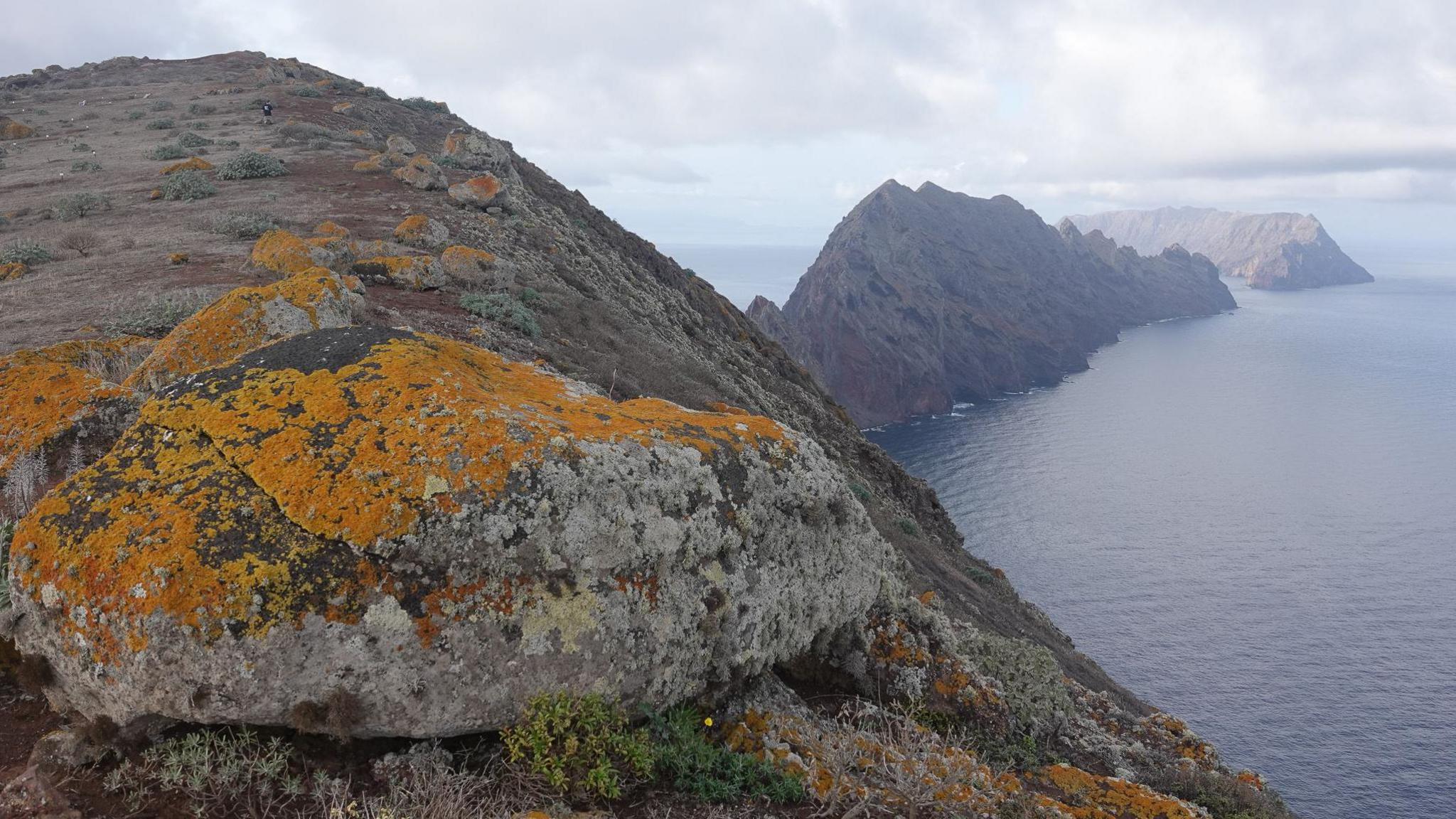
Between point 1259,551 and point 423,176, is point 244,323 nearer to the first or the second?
point 423,176

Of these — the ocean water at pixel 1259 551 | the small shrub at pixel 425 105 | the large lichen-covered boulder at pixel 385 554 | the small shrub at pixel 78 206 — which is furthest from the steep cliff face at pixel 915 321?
the large lichen-covered boulder at pixel 385 554

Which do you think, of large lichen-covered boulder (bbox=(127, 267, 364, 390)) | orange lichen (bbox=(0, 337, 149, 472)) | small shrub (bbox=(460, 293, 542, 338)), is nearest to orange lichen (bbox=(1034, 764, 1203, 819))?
large lichen-covered boulder (bbox=(127, 267, 364, 390))

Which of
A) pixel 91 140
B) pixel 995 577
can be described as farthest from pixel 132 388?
pixel 91 140

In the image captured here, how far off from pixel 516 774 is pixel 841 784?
2.86m

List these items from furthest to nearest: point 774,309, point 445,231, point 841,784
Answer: point 774,309, point 445,231, point 841,784

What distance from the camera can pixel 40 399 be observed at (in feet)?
27.1

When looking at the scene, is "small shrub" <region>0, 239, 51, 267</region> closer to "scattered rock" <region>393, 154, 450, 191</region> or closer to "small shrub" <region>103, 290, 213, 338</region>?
"small shrub" <region>103, 290, 213, 338</region>

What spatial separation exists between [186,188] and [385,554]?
109ft

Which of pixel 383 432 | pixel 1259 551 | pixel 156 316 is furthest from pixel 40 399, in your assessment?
pixel 1259 551

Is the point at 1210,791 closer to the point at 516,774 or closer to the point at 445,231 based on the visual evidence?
the point at 516,774

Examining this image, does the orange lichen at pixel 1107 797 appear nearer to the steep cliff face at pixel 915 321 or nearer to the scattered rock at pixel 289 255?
the scattered rock at pixel 289 255

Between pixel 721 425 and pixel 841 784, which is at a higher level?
pixel 721 425

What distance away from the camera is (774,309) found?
152 meters

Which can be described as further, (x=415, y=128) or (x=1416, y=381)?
(x=1416, y=381)
